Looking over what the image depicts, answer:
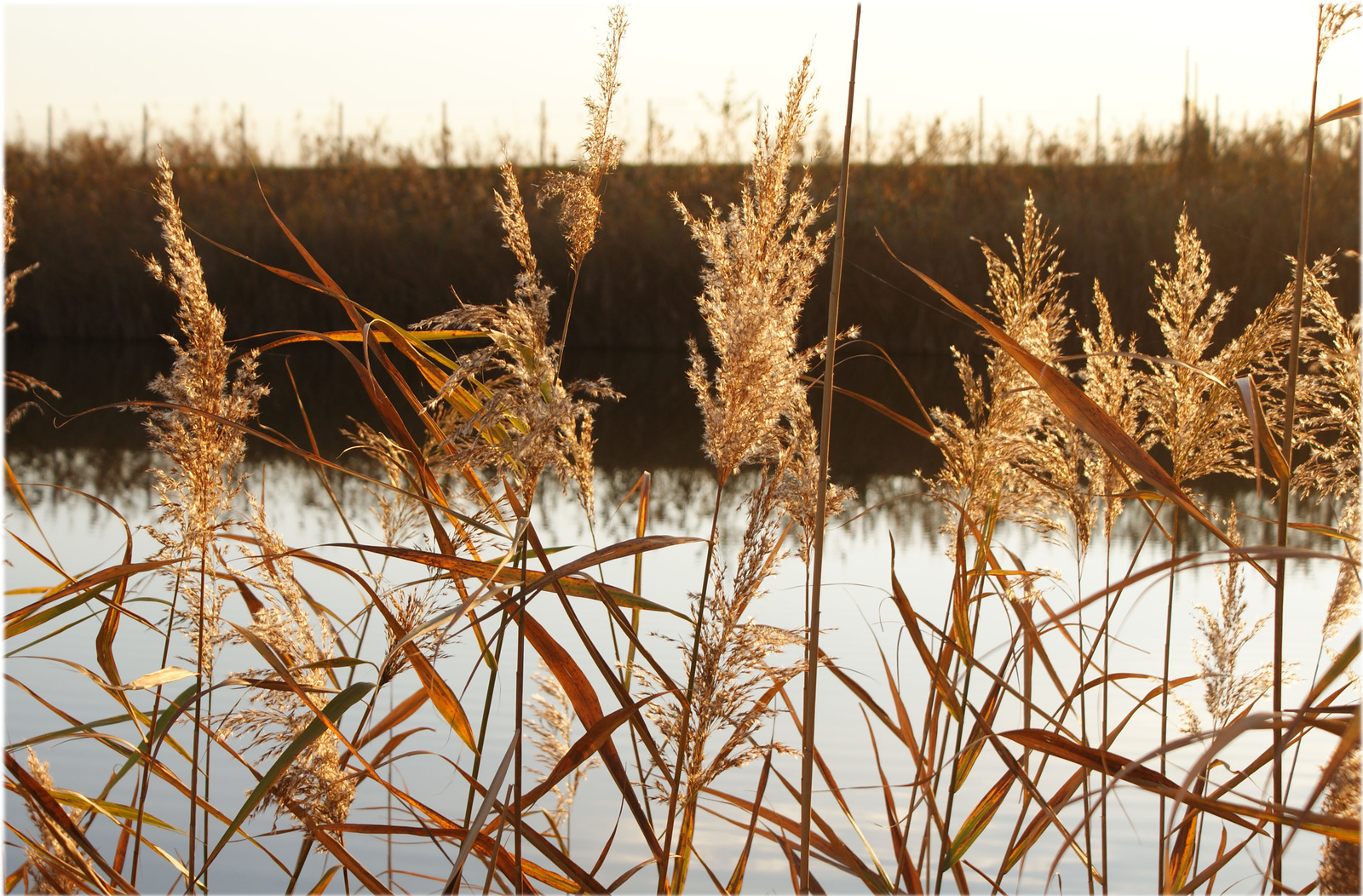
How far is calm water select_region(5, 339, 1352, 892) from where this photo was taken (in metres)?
1.83

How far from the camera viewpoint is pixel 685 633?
7.72ft

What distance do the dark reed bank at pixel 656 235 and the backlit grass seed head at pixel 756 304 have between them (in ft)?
25.7

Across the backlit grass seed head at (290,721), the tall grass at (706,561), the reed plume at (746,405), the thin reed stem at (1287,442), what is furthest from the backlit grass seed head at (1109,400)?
the backlit grass seed head at (290,721)

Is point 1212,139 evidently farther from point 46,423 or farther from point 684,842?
point 684,842

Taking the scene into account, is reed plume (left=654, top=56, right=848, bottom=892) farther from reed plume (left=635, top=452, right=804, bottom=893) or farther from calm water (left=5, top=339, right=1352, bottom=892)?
calm water (left=5, top=339, right=1352, bottom=892)

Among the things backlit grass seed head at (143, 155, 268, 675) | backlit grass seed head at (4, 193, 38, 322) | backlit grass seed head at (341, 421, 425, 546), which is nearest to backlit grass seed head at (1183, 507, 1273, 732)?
backlit grass seed head at (341, 421, 425, 546)

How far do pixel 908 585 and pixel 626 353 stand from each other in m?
7.45

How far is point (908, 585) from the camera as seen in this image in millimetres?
3189

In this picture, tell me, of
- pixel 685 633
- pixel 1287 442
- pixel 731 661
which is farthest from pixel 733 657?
pixel 685 633

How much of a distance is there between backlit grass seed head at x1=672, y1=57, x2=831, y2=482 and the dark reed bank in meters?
7.82

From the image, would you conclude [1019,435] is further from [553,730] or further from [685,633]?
[685,633]

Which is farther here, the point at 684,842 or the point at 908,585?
the point at 908,585

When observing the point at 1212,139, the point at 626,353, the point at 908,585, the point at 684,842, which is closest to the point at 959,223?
the point at 626,353

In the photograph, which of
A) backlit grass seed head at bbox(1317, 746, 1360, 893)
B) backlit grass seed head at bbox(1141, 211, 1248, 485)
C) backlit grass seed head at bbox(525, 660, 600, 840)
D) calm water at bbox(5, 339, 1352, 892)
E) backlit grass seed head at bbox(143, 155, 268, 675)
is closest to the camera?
backlit grass seed head at bbox(1317, 746, 1360, 893)
